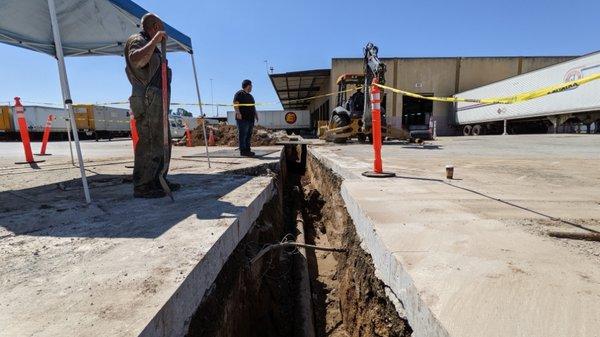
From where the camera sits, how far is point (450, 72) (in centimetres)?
2738

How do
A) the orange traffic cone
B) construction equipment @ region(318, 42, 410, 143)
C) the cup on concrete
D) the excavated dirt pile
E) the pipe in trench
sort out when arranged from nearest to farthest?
the pipe in trench, the cup on concrete, construction equipment @ region(318, 42, 410, 143), the excavated dirt pile, the orange traffic cone

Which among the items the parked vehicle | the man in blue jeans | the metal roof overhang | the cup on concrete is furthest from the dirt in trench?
the parked vehicle

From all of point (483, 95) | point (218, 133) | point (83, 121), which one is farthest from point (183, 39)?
point (83, 121)

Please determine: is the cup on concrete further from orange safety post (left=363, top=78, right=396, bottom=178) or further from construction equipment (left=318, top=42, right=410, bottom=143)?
construction equipment (left=318, top=42, right=410, bottom=143)

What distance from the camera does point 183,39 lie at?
16.1 feet

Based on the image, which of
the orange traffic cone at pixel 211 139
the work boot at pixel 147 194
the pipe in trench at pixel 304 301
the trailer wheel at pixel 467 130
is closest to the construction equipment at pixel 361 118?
the orange traffic cone at pixel 211 139

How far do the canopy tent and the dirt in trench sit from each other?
10.2 ft

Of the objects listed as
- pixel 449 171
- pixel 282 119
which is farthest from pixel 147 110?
pixel 282 119

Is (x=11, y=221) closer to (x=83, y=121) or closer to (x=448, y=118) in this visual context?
(x=448, y=118)

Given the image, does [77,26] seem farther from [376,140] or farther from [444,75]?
[444,75]

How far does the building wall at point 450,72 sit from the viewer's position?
27062 millimetres

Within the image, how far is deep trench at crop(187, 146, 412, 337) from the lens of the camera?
6.30 ft

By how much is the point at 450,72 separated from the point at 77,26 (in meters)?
27.6

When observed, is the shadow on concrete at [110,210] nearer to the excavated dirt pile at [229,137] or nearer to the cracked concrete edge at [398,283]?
the cracked concrete edge at [398,283]
